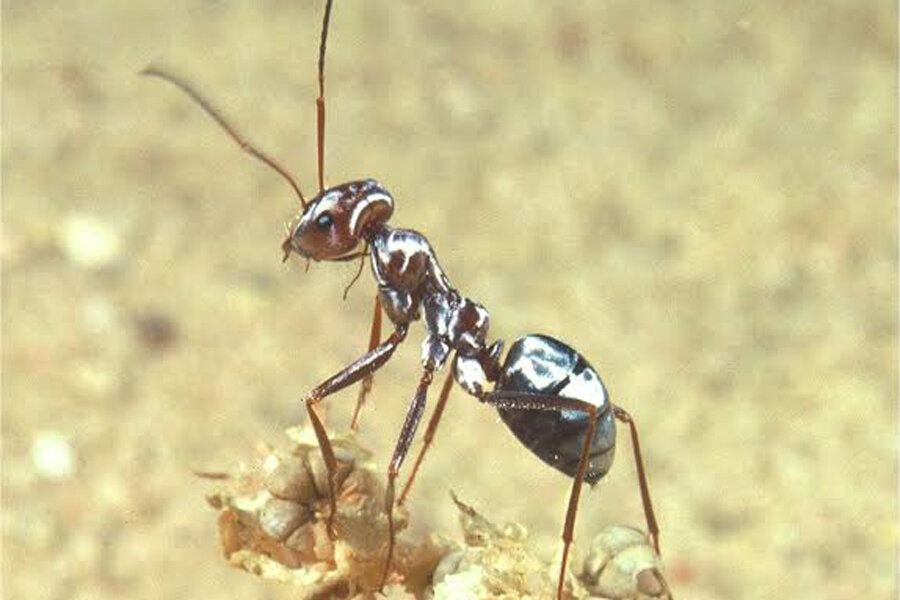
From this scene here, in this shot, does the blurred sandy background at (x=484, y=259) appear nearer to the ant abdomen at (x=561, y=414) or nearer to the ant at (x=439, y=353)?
the ant at (x=439, y=353)

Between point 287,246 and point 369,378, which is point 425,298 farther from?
point 287,246

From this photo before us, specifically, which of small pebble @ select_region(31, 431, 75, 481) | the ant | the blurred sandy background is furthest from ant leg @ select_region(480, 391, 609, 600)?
small pebble @ select_region(31, 431, 75, 481)

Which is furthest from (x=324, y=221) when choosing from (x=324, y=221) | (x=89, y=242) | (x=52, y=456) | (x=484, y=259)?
(x=89, y=242)

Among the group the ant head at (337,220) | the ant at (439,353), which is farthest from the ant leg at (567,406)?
the ant head at (337,220)

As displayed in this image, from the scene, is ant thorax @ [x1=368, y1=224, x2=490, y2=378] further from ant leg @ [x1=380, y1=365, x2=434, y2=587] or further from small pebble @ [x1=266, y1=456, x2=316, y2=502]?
small pebble @ [x1=266, y1=456, x2=316, y2=502]

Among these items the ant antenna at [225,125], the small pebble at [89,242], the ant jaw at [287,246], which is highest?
the small pebble at [89,242]

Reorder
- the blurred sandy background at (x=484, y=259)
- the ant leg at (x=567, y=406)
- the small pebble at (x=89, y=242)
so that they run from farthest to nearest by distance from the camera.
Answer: the small pebble at (x=89, y=242) → the blurred sandy background at (x=484, y=259) → the ant leg at (x=567, y=406)
